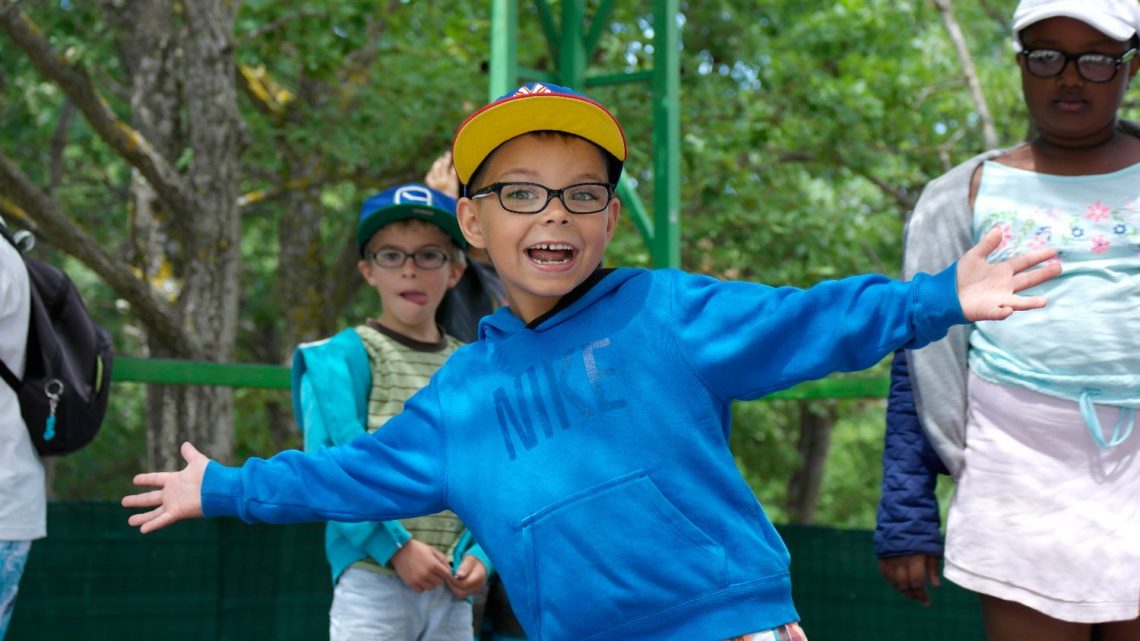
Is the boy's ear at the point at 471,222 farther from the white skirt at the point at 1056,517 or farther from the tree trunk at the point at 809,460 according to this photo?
the tree trunk at the point at 809,460

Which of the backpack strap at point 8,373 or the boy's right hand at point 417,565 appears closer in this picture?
the backpack strap at point 8,373

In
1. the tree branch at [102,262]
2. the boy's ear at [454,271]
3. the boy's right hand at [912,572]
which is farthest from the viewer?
the tree branch at [102,262]

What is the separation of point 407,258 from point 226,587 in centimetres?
141

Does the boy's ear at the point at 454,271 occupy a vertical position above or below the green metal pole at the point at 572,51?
below

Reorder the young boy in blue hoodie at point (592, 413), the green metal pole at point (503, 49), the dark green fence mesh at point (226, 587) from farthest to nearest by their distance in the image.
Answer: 1. the green metal pole at point (503, 49)
2. the dark green fence mesh at point (226, 587)
3. the young boy in blue hoodie at point (592, 413)

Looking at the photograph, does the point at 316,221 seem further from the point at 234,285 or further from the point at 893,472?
the point at 893,472

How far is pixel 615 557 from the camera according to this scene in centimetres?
230

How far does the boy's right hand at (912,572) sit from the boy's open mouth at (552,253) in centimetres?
118

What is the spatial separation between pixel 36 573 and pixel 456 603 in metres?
1.40

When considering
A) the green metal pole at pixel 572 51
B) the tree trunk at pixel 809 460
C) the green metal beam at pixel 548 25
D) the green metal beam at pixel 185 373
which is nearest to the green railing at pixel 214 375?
the green metal beam at pixel 185 373

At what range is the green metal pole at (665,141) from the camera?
6.49 metres

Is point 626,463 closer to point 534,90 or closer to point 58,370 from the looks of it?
point 534,90

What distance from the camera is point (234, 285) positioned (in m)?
10.5

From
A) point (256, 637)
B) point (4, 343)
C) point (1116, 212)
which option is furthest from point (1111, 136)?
point (256, 637)
